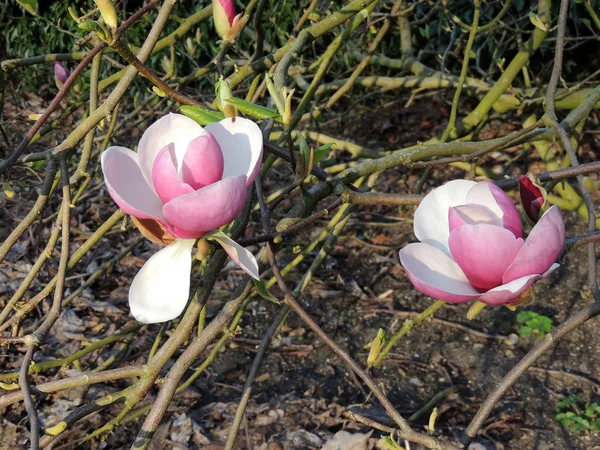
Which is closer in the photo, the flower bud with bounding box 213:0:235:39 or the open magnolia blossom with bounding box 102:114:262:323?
the open magnolia blossom with bounding box 102:114:262:323

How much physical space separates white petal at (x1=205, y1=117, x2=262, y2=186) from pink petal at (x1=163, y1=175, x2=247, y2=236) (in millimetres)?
59

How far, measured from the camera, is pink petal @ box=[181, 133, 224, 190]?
0.65 meters

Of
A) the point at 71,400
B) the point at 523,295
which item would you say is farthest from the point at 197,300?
the point at 71,400

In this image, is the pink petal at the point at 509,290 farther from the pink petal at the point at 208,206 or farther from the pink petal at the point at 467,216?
the pink petal at the point at 208,206

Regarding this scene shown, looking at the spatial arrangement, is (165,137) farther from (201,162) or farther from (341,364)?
(341,364)

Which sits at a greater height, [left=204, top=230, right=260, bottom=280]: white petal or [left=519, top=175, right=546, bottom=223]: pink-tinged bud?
[left=204, top=230, right=260, bottom=280]: white petal

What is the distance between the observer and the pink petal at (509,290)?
2.08 ft

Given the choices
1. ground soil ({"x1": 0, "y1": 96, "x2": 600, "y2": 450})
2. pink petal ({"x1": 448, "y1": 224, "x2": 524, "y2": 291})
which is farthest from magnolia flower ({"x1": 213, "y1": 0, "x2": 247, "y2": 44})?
ground soil ({"x1": 0, "y1": 96, "x2": 600, "y2": 450})

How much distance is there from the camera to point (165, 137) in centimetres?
69

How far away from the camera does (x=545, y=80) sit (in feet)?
12.5

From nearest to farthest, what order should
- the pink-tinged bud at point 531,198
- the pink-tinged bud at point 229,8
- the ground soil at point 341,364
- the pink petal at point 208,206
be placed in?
the pink petal at point 208,206 < the pink-tinged bud at point 531,198 < the pink-tinged bud at point 229,8 < the ground soil at point 341,364

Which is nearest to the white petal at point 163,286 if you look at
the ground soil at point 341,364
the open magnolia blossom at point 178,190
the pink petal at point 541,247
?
the open magnolia blossom at point 178,190

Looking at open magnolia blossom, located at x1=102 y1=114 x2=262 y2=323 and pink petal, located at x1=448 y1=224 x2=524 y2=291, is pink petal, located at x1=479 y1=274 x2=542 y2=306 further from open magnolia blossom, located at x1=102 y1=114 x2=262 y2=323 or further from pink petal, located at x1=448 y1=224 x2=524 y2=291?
open magnolia blossom, located at x1=102 y1=114 x2=262 y2=323

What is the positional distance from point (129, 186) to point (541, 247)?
0.41m
